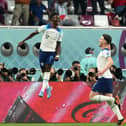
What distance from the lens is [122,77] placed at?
1777 centimetres

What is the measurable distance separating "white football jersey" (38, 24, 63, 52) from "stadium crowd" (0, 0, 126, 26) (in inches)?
151

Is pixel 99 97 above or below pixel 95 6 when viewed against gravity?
below

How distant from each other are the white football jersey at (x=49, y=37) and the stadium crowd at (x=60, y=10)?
384 cm

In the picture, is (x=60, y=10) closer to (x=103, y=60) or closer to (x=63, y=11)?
(x=63, y=11)

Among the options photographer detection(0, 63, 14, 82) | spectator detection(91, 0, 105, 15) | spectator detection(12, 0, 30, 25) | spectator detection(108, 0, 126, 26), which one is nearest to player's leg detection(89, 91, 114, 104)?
photographer detection(0, 63, 14, 82)

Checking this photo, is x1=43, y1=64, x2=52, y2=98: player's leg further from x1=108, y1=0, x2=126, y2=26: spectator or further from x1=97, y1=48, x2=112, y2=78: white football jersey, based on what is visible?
x1=108, y1=0, x2=126, y2=26: spectator

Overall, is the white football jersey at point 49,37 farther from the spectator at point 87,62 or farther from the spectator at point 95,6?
the spectator at point 95,6

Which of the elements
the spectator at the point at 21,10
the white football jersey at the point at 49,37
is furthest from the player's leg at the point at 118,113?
the spectator at the point at 21,10

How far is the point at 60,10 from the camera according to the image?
21.3 metres

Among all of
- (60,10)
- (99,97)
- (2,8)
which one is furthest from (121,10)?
(99,97)

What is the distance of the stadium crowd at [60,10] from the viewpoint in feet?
66.8

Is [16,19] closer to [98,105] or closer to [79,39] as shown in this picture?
[79,39]

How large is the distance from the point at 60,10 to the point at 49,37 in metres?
4.95

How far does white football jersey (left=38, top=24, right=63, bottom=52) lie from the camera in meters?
16.4
